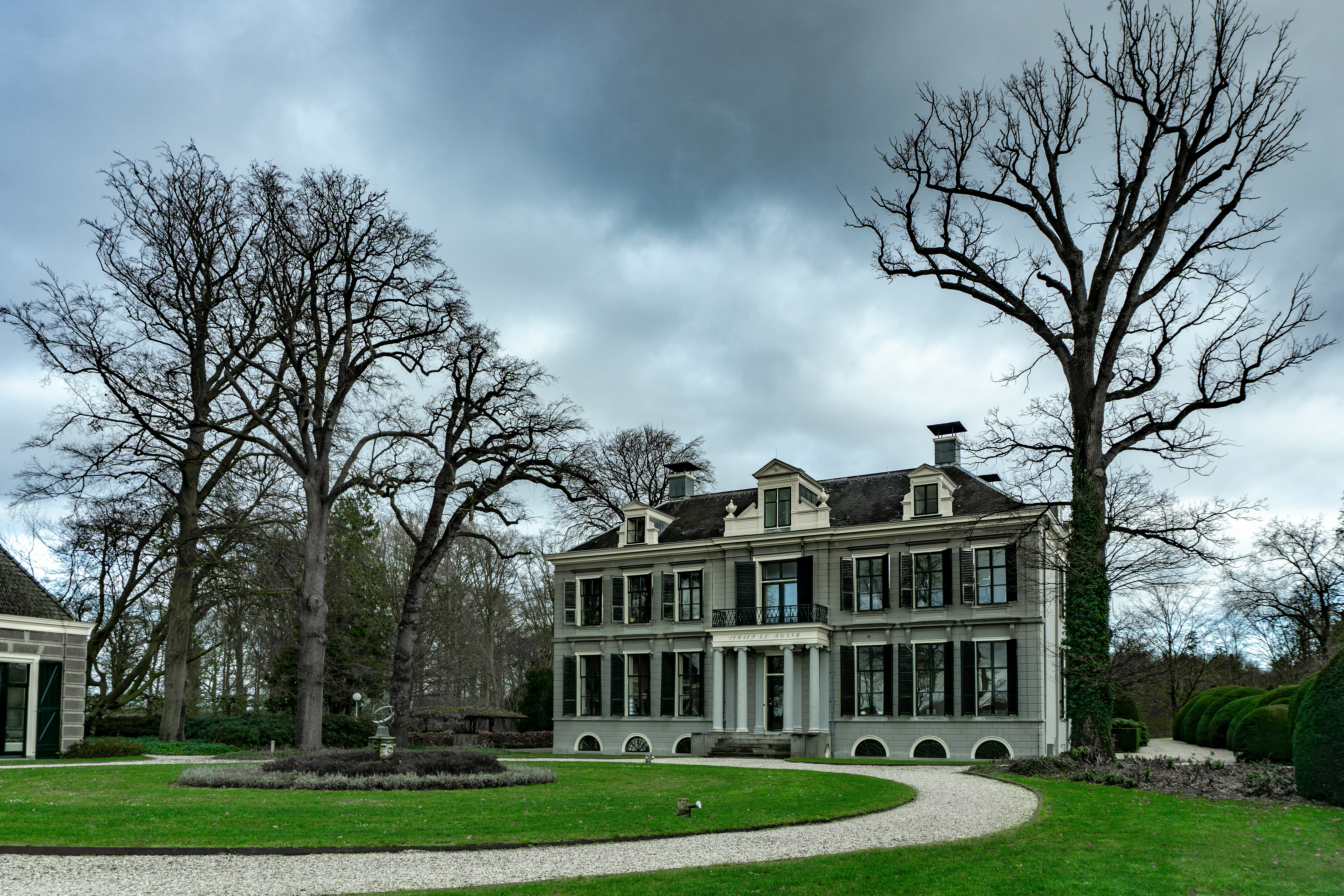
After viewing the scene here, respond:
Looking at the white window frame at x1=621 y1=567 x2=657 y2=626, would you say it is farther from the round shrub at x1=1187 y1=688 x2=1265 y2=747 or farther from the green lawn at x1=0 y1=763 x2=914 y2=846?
the round shrub at x1=1187 y1=688 x2=1265 y2=747

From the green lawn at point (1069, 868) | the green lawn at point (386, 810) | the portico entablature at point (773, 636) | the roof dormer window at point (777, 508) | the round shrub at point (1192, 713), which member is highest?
the roof dormer window at point (777, 508)

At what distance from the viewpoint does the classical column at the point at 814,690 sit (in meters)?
29.4

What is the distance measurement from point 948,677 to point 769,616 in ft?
18.8

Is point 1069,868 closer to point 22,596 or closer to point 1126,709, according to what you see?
point 22,596

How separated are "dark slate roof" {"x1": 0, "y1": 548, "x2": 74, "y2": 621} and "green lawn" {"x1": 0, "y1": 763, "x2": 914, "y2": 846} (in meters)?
6.94

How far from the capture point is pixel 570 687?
34.5m

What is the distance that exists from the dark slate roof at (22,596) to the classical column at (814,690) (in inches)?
756

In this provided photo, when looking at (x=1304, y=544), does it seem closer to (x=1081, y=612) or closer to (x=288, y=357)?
(x=1081, y=612)

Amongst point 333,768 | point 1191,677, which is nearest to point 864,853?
point 333,768

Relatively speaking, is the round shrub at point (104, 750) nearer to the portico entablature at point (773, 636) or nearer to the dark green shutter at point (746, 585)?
the portico entablature at point (773, 636)

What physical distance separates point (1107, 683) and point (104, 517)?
70.6 ft

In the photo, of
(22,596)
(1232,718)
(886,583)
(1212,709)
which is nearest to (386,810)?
(22,596)

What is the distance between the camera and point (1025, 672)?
89.4ft

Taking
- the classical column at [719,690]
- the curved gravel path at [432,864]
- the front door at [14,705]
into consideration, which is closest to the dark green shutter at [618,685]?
the classical column at [719,690]
